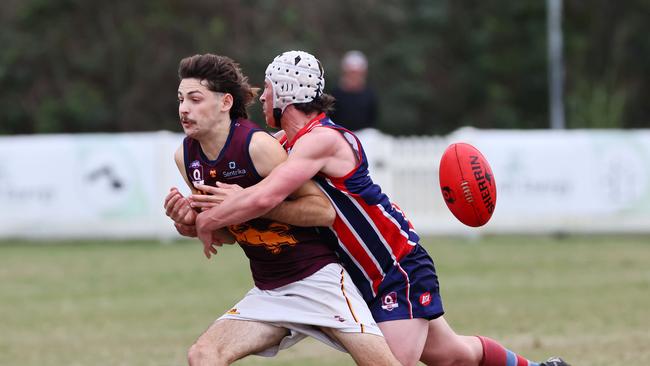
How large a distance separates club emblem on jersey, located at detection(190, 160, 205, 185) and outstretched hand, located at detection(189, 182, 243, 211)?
0.41ft

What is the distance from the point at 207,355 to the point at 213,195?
2.36 ft

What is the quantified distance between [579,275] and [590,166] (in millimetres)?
3923

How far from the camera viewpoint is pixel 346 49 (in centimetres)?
3253

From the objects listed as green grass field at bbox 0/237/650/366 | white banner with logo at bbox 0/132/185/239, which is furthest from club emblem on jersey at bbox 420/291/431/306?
white banner with logo at bbox 0/132/185/239

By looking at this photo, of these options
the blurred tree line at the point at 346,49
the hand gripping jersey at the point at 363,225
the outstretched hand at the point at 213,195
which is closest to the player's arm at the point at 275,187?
the outstretched hand at the point at 213,195

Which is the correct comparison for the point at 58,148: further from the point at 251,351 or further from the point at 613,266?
the point at 251,351

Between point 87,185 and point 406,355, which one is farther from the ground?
point 406,355

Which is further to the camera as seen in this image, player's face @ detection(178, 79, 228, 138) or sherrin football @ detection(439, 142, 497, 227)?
sherrin football @ detection(439, 142, 497, 227)

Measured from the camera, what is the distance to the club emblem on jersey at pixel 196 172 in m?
5.67

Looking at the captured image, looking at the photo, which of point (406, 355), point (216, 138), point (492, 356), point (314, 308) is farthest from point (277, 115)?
point (492, 356)

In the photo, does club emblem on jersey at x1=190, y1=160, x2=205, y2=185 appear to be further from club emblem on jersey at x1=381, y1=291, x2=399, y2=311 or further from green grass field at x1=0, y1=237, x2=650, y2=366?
green grass field at x1=0, y1=237, x2=650, y2=366

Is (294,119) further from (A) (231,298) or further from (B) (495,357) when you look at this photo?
(A) (231,298)

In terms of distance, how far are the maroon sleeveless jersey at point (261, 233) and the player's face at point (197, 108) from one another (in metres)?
0.11

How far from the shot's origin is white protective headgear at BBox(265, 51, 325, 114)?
557 centimetres
